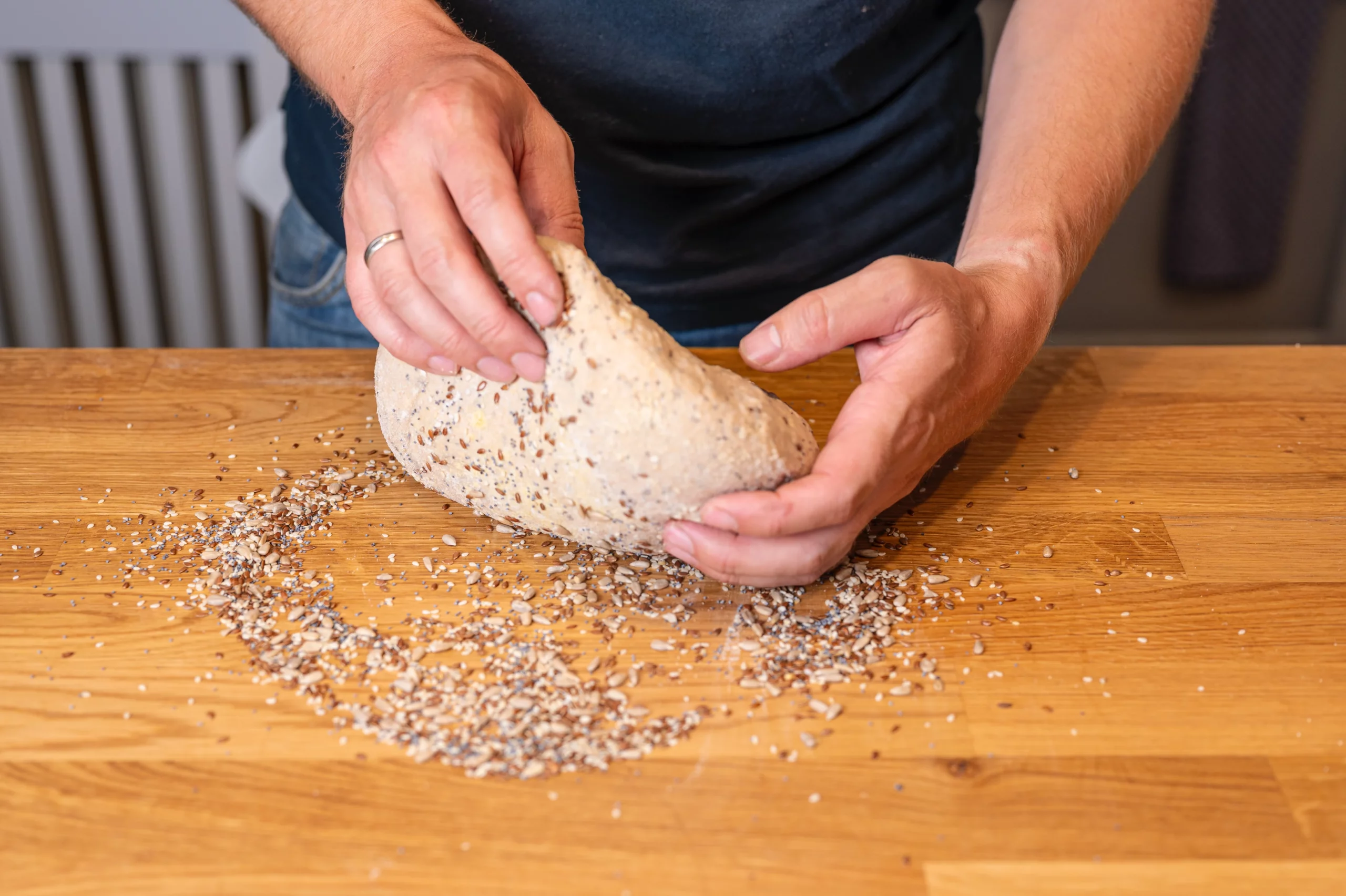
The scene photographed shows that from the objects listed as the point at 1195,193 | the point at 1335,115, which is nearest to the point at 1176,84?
the point at 1195,193

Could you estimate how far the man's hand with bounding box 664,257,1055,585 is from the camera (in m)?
1.01

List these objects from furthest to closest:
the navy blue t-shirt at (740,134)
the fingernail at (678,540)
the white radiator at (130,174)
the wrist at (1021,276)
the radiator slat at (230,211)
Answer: the radiator slat at (230,211) → the white radiator at (130,174) → the navy blue t-shirt at (740,134) → the wrist at (1021,276) → the fingernail at (678,540)

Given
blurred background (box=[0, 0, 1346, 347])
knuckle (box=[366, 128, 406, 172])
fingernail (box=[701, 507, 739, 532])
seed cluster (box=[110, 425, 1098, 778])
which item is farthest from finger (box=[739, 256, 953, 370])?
blurred background (box=[0, 0, 1346, 347])

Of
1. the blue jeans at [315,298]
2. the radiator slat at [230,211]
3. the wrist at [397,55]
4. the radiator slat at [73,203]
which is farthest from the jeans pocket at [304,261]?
the radiator slat at [73,203]

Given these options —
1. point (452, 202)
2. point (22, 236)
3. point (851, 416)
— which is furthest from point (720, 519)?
point (22, 236)

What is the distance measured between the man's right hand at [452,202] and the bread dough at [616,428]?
40mm

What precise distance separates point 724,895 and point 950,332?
58 cm

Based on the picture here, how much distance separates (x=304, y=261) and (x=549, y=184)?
734 mm

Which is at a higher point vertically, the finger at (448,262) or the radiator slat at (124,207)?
the finger at (448,262)

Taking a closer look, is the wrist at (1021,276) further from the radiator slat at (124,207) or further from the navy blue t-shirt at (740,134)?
the radiator slat at (124,207)

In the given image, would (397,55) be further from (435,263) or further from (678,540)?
(678,540)

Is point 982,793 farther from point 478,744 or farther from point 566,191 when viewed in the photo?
point 566,191

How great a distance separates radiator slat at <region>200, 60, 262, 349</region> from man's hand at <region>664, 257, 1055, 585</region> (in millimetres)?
→ 2086

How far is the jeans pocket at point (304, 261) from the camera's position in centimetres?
163
